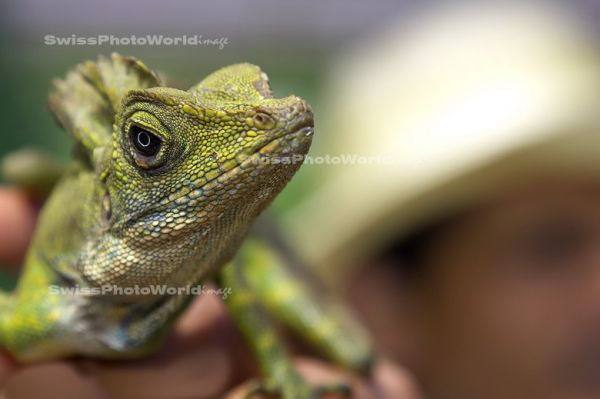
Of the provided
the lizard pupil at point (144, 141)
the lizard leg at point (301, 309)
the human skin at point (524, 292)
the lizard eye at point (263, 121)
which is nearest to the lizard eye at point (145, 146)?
the lizard pupil at point (144, 141)

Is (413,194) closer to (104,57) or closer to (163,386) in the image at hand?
(163,386)

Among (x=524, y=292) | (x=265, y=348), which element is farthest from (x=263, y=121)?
(x=524, y=292)

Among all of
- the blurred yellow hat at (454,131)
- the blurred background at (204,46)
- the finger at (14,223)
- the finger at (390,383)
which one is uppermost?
the blurred background at (204,46)

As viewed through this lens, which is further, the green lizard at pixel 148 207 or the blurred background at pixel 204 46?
the blurred background at pixel 204 46

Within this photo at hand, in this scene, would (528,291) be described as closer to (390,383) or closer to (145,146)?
(390,383)

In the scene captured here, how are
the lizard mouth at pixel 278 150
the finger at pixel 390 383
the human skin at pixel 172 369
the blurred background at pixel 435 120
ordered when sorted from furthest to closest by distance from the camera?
the blurred background at pixel 435 120, the finger at pixel 390 383, the human skin at pixel 172 369, the lizard mouth at pixel 278 150

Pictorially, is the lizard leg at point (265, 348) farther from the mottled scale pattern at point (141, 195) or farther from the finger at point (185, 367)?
the mottled scale pattern at point (141, 195)

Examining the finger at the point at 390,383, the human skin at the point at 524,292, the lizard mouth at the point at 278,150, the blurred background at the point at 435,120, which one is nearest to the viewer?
the lizard mouth at the point at 278,150
